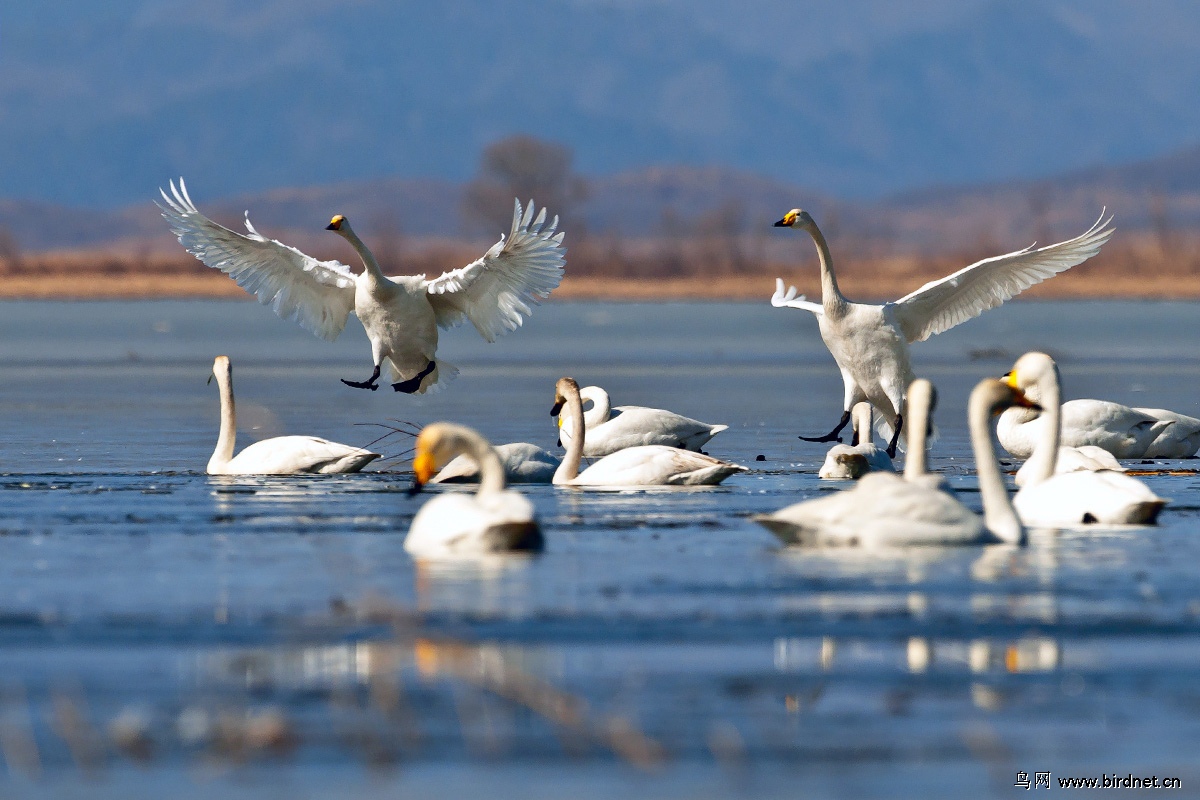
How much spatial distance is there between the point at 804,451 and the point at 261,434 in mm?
4676

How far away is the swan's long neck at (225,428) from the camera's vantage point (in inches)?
553

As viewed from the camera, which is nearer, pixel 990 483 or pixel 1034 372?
pixel 990 483

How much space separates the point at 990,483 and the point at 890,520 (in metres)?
0.76

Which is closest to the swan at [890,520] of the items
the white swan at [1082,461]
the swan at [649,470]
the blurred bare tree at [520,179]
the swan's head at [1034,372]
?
the swan's head at [1034,372]

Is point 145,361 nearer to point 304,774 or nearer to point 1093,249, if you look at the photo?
point 1093,249

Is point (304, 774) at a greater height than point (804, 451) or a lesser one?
lesser

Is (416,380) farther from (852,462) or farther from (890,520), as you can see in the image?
(890,520)

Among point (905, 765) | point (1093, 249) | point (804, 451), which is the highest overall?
point (1093, 249)

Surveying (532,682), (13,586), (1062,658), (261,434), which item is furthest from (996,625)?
(261,434)

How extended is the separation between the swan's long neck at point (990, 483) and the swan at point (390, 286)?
6.52 metres

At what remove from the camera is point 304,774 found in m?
5.59

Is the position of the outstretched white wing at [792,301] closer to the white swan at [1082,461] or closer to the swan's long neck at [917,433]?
the white swan at [1082,461]

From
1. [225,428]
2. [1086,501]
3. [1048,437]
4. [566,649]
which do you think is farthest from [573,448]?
[566,649]

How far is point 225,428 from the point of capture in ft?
47.3
